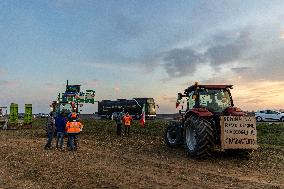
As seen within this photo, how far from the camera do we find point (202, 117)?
13.9 meters

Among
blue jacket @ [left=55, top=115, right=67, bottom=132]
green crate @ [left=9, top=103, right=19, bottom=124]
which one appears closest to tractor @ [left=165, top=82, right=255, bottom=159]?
blue jacket @ [left=55, top=115, right=67, bottom=132]

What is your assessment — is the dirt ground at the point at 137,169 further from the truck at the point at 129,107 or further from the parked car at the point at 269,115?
the truck at the point at 129,107

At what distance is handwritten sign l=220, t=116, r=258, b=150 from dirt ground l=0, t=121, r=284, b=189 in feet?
2.14

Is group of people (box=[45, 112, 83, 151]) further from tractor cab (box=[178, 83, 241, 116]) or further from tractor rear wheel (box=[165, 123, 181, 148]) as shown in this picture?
tractor cab (box=[178, 83, 241, 116])

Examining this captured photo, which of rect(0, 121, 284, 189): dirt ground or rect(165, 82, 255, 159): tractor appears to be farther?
rect(165, 82, 255, 159): tractor

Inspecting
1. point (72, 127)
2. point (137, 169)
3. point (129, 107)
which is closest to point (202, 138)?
point (137, 169)

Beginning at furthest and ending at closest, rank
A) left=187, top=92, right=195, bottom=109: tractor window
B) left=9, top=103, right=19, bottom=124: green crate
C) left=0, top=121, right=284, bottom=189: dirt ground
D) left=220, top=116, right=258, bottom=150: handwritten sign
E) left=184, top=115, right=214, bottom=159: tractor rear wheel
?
left=9, top=103, right=19, bottom=124: green crate < left=187, top=92, right=195, bottom=109: tractor window < left=220, top=116, right=258, bottom=150: handwritten sign < left=184, top=115, right=214, bottom=159: tractor rear wheel < left=0, top=121, right=284, bottom=189: dirt ground

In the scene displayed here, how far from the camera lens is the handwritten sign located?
44.4 ft

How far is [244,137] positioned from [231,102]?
194 centimetres

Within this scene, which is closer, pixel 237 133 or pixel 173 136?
pixel 237 133

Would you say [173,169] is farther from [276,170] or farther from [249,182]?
[276,170]

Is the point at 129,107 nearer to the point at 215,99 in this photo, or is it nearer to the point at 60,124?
the point at 60,124

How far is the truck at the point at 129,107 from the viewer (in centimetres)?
5459

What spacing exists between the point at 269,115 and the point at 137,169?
117ft
